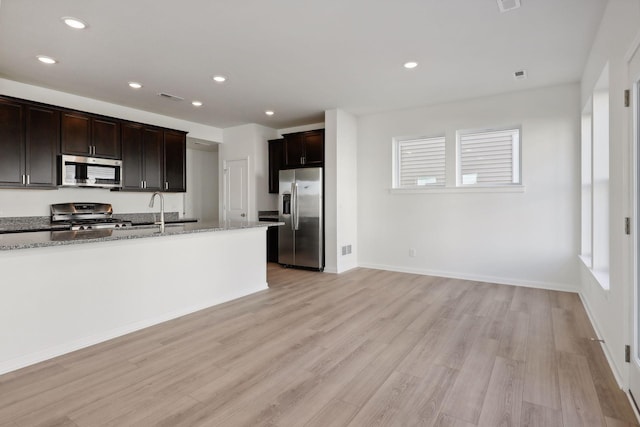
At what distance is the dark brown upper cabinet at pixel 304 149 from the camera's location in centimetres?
569

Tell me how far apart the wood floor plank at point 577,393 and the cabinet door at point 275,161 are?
5.11m

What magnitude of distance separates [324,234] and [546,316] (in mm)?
3198

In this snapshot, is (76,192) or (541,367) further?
(76,192)

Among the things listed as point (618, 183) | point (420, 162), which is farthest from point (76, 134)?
point (618, 183)

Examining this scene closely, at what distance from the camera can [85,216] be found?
4.73m

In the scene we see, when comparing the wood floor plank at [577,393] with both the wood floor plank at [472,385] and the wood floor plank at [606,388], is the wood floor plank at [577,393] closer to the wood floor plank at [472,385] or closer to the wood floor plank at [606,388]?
the wood floor plank at [606,388]

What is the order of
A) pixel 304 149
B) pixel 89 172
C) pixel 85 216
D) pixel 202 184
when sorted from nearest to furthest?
pixel 89 172 < pixel 85 216 < pixel 304 149 < pixel 202 184

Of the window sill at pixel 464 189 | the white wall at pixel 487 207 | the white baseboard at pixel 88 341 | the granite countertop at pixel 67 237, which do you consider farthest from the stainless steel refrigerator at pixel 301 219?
the white baseboard at pixel 88 341

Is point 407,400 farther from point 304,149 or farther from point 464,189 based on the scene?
point 304,149

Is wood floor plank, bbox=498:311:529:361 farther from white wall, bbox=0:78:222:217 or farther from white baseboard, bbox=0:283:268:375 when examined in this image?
white wall, bbox=0:78:222:217

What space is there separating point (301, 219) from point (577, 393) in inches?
168

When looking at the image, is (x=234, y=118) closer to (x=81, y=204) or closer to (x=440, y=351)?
(x=81, y=204)

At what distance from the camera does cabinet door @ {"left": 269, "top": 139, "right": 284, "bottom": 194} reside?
21.1ft

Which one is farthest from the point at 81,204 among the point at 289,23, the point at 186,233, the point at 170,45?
the point at 289,23
